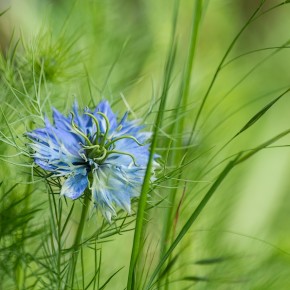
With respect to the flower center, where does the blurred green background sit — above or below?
above

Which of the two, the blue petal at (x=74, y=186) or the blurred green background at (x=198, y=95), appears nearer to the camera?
the blue petal at (x=74, y=186)

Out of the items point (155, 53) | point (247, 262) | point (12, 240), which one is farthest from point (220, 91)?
point (12, 240)

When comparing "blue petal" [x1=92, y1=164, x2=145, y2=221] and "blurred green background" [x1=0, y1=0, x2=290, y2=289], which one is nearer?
"blue petal" [x1=92, y1=164, x2=145, y2=221]

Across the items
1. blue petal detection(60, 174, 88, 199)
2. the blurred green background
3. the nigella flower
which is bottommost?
blue petal detection(60, 174, 88, 199)

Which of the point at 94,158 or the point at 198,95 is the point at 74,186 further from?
the point at 198,95

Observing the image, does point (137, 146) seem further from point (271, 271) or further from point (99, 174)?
point (271, 271)

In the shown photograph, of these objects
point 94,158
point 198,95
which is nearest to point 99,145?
point 94,158
